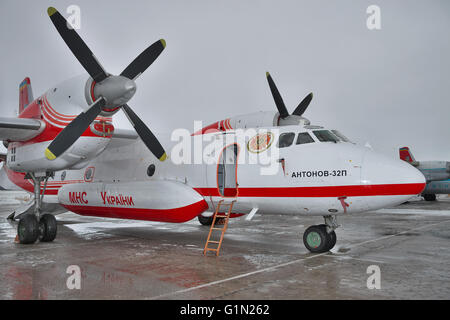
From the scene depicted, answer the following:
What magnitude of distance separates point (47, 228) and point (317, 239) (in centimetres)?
703

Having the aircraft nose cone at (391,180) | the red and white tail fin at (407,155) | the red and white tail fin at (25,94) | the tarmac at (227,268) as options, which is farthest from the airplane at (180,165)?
the red and white tail fin at (407,155)

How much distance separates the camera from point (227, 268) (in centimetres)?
684

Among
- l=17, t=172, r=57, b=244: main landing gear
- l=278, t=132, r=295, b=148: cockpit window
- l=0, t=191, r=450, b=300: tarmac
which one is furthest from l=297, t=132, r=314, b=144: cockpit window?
l=17, t=172, r=57, b=244: main landing gear

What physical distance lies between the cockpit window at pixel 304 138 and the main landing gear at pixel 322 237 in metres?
1.73

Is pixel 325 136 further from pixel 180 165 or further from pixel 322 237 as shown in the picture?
pixel 180 165

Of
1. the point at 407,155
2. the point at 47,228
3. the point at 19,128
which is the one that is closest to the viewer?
the point at 19,128

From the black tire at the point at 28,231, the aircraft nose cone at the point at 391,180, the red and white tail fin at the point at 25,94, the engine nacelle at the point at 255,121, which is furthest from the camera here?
the red and white tail fin at the point at 25,94

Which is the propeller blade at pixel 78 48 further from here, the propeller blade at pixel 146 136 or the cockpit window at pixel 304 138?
the cockpit window at pixel 304 138

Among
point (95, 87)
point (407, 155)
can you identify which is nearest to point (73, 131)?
point (95, 87)

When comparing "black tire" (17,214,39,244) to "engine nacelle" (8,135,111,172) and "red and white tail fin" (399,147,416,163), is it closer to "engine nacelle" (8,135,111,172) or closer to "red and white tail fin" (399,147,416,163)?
"engine nacelle" (8,135,111,172)

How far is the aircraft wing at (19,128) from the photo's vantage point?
31.1 ft

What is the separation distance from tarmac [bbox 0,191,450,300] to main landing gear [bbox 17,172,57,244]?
0.26m

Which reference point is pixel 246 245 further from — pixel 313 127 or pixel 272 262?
pixel 313 127
